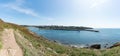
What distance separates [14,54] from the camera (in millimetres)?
16641

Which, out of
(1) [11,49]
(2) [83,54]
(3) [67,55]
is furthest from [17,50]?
(2) [83,54]

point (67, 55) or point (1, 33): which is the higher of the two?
point (1, 33)

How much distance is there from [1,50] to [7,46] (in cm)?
131

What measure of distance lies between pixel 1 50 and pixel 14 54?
111 centimetres

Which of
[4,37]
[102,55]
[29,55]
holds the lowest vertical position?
[102,55]

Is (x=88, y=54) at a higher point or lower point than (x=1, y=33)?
lower

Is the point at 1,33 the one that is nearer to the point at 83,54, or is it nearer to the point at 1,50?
the point at 1,50

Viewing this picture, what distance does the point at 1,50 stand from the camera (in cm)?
1596

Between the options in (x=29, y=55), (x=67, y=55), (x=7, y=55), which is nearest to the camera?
(x=7, y=55)

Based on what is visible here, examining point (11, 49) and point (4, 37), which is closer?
point (11, 49)

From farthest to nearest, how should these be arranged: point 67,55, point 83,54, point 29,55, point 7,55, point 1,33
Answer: point 83,54, point 67,55, point 1,33, point 29,55, point 7,55

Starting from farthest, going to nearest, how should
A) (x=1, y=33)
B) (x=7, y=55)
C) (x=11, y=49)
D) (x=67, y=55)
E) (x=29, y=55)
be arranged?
(x=67, y=55) → (x=1, y=33) → (x=29, y=55) → (x=11, y=49) → (x=7, y=55)

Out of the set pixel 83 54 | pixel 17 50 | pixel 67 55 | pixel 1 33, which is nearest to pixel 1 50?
pixel 17 50

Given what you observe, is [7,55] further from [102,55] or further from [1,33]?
[102,55]
